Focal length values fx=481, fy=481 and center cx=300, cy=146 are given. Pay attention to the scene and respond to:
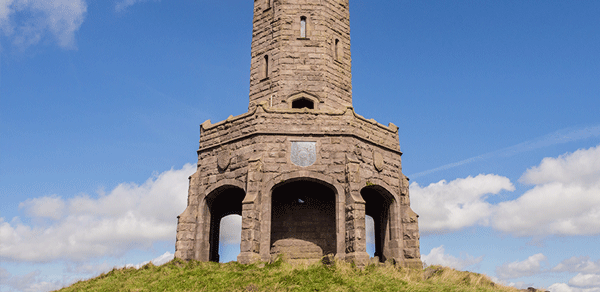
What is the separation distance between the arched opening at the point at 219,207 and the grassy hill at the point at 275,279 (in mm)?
2903

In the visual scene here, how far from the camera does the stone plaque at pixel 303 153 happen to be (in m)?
18.4

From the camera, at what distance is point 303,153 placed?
18.5 meters

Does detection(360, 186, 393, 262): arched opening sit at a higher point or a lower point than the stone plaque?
lower

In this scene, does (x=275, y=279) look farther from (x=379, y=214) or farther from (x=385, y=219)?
(x=379, y=214)

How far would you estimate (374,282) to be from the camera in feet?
48.9

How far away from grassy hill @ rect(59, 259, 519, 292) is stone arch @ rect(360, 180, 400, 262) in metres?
1.88

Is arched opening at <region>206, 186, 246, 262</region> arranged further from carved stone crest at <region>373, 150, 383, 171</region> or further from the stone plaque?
carved stone crest at <region>373, 150, 383, 171</region>

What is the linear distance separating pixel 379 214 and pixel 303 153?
17.5 feet

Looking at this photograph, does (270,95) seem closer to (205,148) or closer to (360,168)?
(205,148)

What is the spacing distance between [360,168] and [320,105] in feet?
12.2

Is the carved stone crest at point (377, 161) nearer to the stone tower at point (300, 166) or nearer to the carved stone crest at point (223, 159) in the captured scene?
the stone tower at point (300, 166)

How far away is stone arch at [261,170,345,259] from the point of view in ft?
57.9

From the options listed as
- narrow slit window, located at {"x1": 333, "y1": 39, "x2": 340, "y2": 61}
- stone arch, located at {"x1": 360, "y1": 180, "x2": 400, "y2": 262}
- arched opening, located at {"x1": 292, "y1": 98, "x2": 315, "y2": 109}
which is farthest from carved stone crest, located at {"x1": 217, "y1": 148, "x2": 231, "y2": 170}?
narrow slit window, located at {"x1": 333, "y1": 39, "x2": 340, "y2": 61}

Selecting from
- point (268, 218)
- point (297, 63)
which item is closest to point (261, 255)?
point (268, 218)
